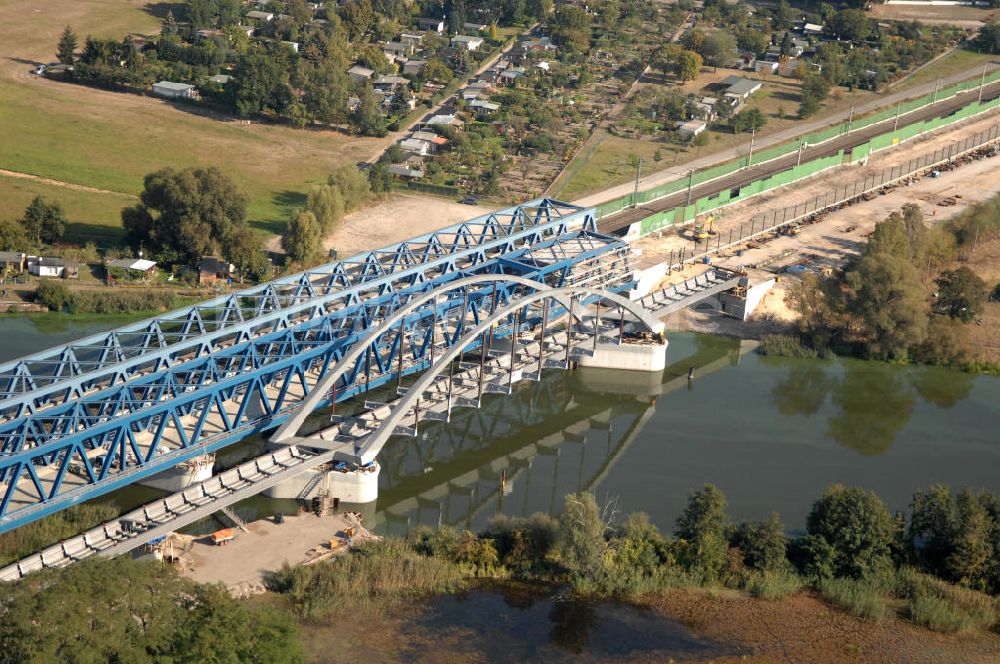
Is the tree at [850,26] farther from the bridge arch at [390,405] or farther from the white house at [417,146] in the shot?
the bridge arch at [390,405]

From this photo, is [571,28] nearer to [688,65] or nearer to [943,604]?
[688,65]

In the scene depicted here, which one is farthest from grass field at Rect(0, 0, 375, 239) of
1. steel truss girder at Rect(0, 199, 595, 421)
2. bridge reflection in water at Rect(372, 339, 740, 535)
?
bridge reflection in water at Rect(372, 339, 740, 535)

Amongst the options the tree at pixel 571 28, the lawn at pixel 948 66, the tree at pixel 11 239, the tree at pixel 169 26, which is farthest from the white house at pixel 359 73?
the lawn at pixel 948 66

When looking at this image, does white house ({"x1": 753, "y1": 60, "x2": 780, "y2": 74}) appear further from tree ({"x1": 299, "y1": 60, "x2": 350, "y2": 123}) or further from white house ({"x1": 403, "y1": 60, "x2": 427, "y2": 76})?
tree ({"x1": 299, "y1": 60, "x2": 350, "y2": 123})

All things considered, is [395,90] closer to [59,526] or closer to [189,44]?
[189,44]

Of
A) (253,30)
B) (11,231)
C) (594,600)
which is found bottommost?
(594,600)

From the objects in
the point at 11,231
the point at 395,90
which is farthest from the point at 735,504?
the point at 395,90
